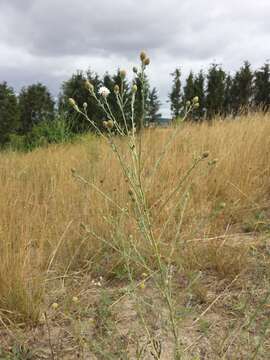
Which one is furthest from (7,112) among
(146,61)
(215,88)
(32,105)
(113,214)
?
(146,61)

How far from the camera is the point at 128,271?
1013 mm

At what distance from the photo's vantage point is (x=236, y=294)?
5.22 ft

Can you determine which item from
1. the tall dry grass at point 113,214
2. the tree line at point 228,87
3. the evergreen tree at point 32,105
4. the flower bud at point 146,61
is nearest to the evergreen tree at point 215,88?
the tree line at point 228,87

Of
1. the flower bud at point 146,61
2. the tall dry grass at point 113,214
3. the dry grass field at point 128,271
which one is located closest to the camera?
the flower bud at point 146,61

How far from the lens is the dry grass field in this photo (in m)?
1.28

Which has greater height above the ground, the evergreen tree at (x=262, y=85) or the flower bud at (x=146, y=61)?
the evergreen tree at (x=262, y=85)

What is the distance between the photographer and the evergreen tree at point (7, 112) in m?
14.7

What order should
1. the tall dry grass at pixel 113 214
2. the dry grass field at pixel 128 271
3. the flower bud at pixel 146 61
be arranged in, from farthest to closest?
1. the tall dry grass at pixel 113 214
2. the dry grass field at pixel 128 271
3. the flower bud at pixel 146 61

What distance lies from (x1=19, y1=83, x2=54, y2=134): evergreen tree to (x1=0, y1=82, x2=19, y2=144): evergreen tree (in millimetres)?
619

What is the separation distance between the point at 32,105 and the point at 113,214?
583 inches

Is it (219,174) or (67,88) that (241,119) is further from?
(67,88)

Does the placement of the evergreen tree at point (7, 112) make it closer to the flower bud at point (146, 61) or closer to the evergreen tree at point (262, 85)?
the evergreen tree at point (262, 85)

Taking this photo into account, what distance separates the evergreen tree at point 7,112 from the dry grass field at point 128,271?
41.9ft

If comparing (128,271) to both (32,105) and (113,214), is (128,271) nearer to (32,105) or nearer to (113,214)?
(113,214)
